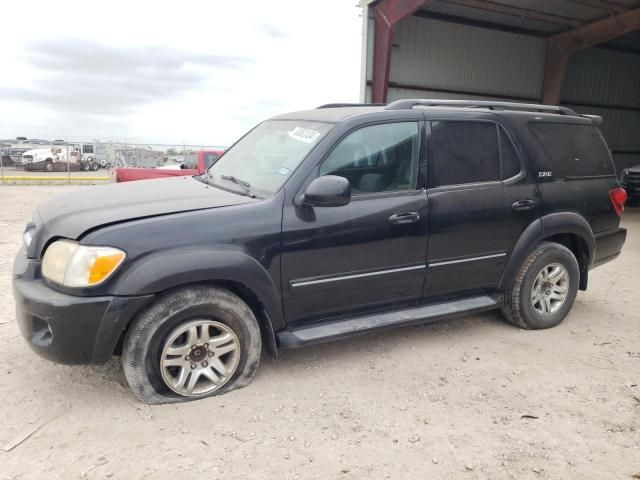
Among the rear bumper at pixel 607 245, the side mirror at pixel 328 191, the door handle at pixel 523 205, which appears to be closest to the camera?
the side mirror at pixel 328 191

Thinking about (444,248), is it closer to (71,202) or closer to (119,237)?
(119,237)

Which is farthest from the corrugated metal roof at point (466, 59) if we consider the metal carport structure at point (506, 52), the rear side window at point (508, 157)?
the rear side window at point (508, 157)

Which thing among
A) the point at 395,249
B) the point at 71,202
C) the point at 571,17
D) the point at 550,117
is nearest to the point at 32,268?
the point at 71,202

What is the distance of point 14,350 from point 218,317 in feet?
5.95

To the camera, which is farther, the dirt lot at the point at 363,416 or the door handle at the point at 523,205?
the door handle at the point at 523,205

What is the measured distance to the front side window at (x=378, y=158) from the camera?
3.39m

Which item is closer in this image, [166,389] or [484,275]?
[166,389]

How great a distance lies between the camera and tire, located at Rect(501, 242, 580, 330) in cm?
421

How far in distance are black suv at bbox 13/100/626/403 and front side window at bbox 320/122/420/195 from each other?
1 cm

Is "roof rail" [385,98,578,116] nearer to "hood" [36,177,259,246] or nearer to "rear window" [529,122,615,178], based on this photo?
"rear window" [529,122,615,178]

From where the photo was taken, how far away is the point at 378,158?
353 centimetres

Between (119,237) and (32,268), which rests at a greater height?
(119,237)

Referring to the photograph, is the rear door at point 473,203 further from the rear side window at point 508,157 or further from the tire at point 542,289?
the tire at point 542,289

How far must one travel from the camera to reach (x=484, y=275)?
399 cm
